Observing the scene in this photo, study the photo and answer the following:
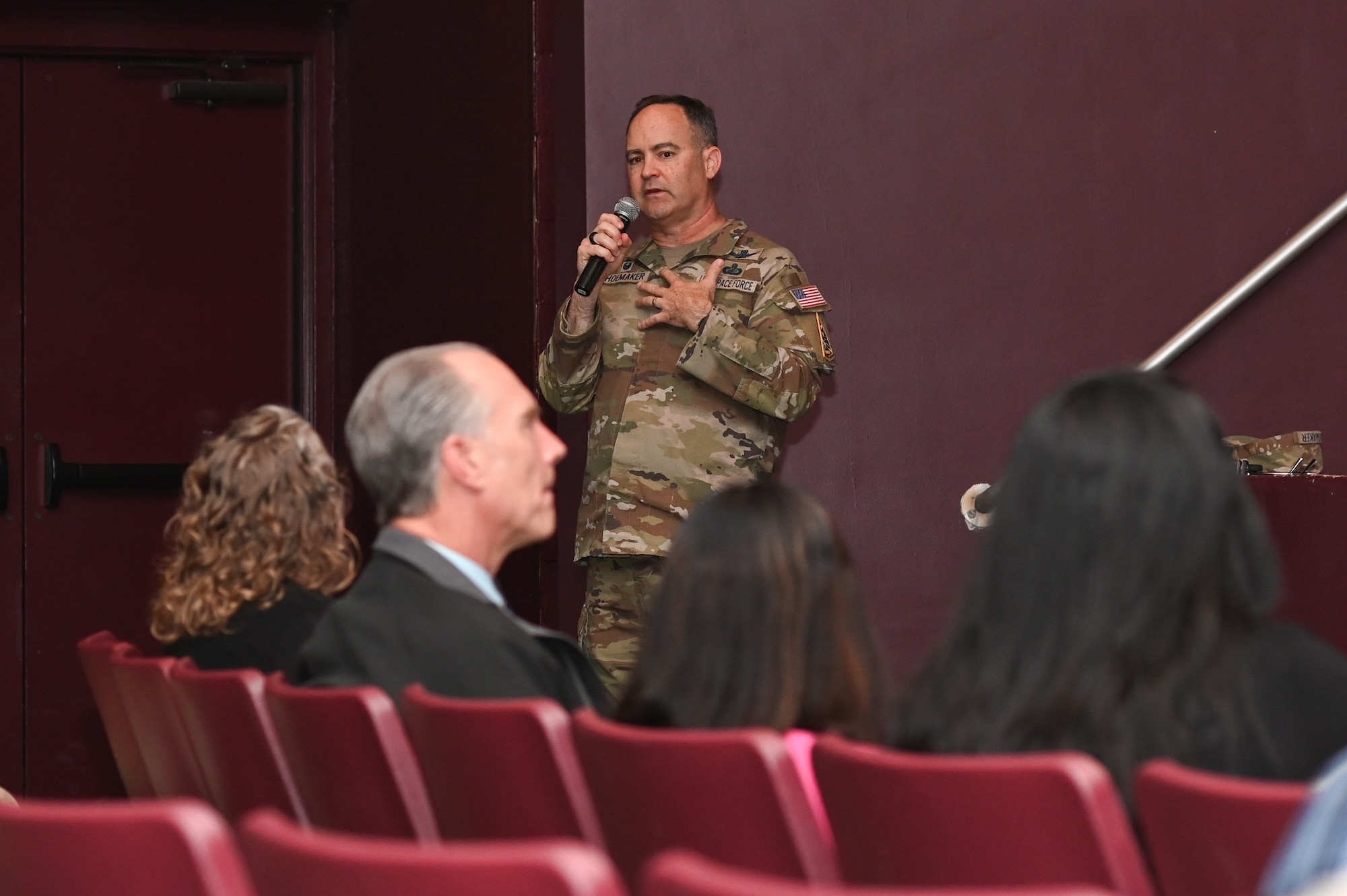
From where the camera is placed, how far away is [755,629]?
1602 mm

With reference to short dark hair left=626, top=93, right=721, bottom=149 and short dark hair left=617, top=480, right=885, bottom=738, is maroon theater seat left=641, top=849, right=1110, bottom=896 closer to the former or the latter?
short dark hair left=617, top=480, right=885, bottom=738

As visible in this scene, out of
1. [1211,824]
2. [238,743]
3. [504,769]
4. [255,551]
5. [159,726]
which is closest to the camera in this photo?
[1211,824]

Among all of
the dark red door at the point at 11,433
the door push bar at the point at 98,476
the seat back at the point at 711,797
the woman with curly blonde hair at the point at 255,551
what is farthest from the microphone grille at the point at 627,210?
the seat back at the point at 711,797

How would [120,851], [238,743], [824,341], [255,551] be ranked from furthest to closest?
Result: [824,341] → [255,551] → [238,743] → [120,851]

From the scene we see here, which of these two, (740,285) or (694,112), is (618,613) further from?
(694,112)

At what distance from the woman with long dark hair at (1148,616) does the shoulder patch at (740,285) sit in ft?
8.03

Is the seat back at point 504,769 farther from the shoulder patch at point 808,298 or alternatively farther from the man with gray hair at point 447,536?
the shoulder patch at point 808,298

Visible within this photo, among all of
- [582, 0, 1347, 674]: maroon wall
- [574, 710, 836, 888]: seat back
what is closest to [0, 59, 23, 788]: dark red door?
[582, 0, 1347, 674]: maroon wall

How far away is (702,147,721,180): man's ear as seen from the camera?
3990 mm

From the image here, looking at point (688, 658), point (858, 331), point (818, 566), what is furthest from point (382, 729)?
point (858, 331)

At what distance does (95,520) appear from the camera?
5.13 m

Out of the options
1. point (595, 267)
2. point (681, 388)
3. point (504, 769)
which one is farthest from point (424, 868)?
point (681, 388)

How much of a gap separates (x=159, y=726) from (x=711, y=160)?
82.2 inches

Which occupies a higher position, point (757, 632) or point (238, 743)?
point (757, 632)
